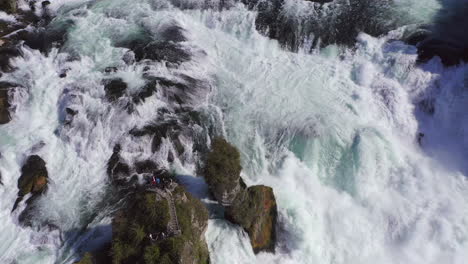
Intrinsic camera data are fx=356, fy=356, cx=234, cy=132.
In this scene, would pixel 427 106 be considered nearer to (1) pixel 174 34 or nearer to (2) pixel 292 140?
(2) pixel 292 140

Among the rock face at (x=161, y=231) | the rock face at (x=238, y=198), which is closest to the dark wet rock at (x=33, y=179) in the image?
the rock face at (x=161, y=231)

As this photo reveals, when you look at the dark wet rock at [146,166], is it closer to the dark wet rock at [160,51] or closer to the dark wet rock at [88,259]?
the dark wet rock at [88,259]

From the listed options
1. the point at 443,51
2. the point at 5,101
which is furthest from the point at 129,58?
the point at 443,51

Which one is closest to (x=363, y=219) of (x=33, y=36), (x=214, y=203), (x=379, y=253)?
(x=379, y=253)

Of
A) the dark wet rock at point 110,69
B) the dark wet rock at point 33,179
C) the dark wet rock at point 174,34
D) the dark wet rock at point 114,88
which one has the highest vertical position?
the dark wet rock at point 174,34

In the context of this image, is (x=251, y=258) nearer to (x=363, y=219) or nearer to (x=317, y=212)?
(x=317, y=212)

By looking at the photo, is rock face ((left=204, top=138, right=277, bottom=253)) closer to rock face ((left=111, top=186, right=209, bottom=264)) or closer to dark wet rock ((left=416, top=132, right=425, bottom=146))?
rock face ((left=111, top=186, right=209, bottom=264))
